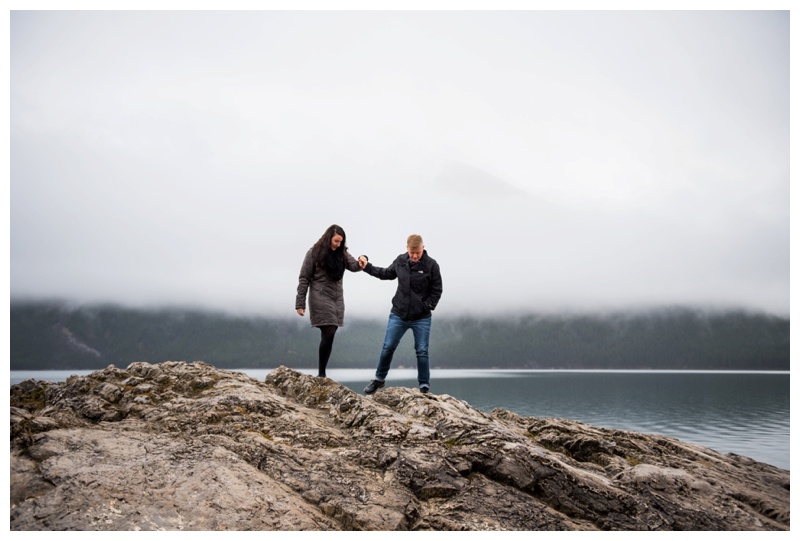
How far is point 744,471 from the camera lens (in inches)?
445

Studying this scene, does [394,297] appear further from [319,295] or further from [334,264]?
[319,295]

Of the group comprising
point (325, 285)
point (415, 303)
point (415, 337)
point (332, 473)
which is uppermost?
point (325, 285)

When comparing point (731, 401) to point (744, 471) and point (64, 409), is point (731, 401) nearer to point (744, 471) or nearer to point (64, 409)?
point (744, 471)

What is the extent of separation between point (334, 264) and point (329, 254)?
11.5 inches

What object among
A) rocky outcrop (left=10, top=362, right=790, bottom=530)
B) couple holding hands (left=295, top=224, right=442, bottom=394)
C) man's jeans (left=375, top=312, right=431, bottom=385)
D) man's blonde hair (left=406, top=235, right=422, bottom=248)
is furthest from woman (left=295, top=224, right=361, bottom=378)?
rocky outcrop (left=10, top=362, right=790, bottom=530)

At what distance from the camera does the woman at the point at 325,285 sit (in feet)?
41.7

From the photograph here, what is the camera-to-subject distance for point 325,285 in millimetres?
12844

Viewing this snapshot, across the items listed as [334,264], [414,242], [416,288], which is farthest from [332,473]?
[414,242]

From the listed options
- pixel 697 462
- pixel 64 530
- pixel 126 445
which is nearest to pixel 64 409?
pixel 126 445

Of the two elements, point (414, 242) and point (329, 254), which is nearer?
point (414, 242)

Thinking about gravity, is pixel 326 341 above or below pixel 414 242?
below

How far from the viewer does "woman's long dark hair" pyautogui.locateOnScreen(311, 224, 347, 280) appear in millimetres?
12703
